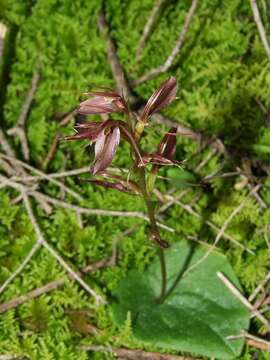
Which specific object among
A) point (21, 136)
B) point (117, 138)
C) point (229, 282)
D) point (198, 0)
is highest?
point (198, 0)

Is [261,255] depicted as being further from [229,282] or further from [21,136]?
[21,136]

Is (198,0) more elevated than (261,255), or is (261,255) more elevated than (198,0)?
(198,0)

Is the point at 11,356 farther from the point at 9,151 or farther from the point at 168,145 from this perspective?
the point at 168,145

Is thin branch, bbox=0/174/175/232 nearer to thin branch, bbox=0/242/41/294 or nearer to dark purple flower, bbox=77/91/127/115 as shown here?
thin branch, bbox=0/242/41/294

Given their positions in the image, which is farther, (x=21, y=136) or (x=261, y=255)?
(x=21, y=136)

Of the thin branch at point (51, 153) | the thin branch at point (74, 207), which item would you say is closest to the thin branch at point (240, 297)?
the thin branch at point (74, 207)

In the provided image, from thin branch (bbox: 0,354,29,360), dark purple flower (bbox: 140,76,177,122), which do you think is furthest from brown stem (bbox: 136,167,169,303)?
thin branch (bbox: 0,354,29,360)

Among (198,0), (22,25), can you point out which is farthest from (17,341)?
(198,0)
